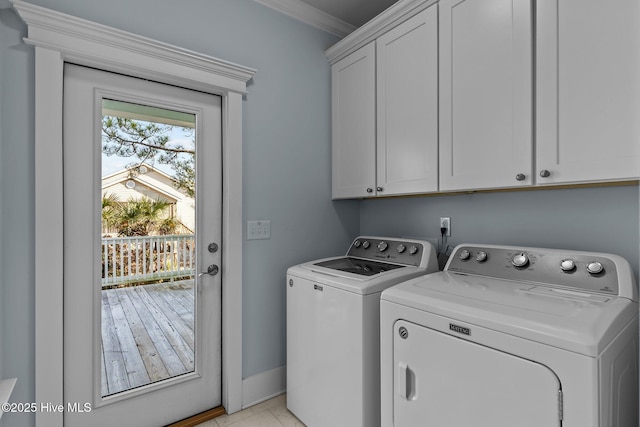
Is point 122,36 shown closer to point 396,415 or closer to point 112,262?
point 112,262

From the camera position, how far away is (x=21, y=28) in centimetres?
142

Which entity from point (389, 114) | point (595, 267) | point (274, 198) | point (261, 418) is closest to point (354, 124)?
point (389, 114)

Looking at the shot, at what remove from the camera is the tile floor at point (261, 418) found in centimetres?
184

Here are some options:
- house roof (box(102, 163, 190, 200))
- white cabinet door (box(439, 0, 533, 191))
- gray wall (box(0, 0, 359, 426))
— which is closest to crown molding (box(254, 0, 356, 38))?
gray wall (box(0, 0, 359, 426))

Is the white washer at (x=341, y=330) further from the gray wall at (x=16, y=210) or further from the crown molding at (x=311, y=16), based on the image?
the crown molding at (x=311, y=16)

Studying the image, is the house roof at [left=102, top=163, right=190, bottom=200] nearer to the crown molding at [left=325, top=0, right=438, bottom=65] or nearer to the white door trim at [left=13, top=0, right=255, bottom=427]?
the white door trim at [left=13, top=0, right=255, bottom=427]

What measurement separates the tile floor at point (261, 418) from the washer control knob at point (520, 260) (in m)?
1.42

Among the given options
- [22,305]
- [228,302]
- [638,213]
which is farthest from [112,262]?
[638,213]

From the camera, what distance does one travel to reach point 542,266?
1.41 metres

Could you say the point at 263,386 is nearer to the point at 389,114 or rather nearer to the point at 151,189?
the point at 151,189

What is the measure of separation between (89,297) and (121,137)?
83cm

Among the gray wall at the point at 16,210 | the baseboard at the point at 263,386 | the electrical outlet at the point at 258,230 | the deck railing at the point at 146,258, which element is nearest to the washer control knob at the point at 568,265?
the electrical outlet at the point at 258,230

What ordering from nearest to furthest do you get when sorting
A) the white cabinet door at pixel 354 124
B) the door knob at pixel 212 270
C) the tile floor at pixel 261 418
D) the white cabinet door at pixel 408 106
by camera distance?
the white cabinet door at pixel 408 106 → the tile floor at pixel 261 418 → the door knob at pixel 212 270 → the white cabinet door at pixel 354 124

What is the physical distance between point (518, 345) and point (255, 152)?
65.4 inches
